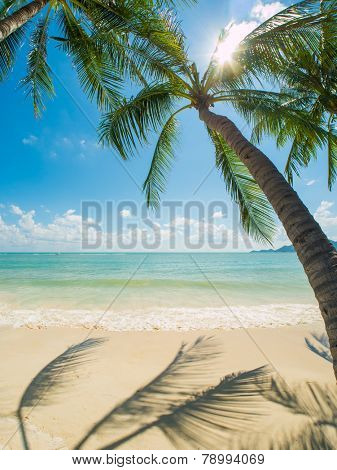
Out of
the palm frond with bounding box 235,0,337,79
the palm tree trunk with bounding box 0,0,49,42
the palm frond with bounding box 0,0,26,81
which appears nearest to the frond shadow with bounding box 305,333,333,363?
the palm frond with bounding box 235,0,337,79

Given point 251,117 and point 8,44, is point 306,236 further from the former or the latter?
point 8,44

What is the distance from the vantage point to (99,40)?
4.55 m

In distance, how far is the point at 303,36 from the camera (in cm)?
331

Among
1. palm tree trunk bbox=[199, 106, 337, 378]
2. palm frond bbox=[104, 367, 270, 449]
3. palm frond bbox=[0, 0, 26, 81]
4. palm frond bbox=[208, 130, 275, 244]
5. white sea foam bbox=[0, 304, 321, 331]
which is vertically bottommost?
palm frond bbox=[104, 367, 270, 449]

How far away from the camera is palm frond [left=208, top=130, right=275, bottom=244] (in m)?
5.30

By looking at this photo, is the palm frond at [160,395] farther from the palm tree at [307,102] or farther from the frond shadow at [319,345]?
the palm tree at [307,102]

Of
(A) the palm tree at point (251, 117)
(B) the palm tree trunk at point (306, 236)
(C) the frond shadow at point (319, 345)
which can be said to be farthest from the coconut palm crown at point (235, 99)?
(C) the frond shadow at point (319, 345)

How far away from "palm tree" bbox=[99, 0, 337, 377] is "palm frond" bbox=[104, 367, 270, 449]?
1865 mm

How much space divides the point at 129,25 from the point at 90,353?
6037 mm

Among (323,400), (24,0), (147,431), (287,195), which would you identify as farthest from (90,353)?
(24,0)

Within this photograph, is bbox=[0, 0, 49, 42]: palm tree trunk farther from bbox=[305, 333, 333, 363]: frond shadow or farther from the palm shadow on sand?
bbox=[305, 333, 333, 363]: frond shadow

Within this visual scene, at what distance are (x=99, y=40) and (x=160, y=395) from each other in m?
5.99

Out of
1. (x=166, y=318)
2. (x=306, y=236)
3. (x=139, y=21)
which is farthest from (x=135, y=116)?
(x=166, y=318)
